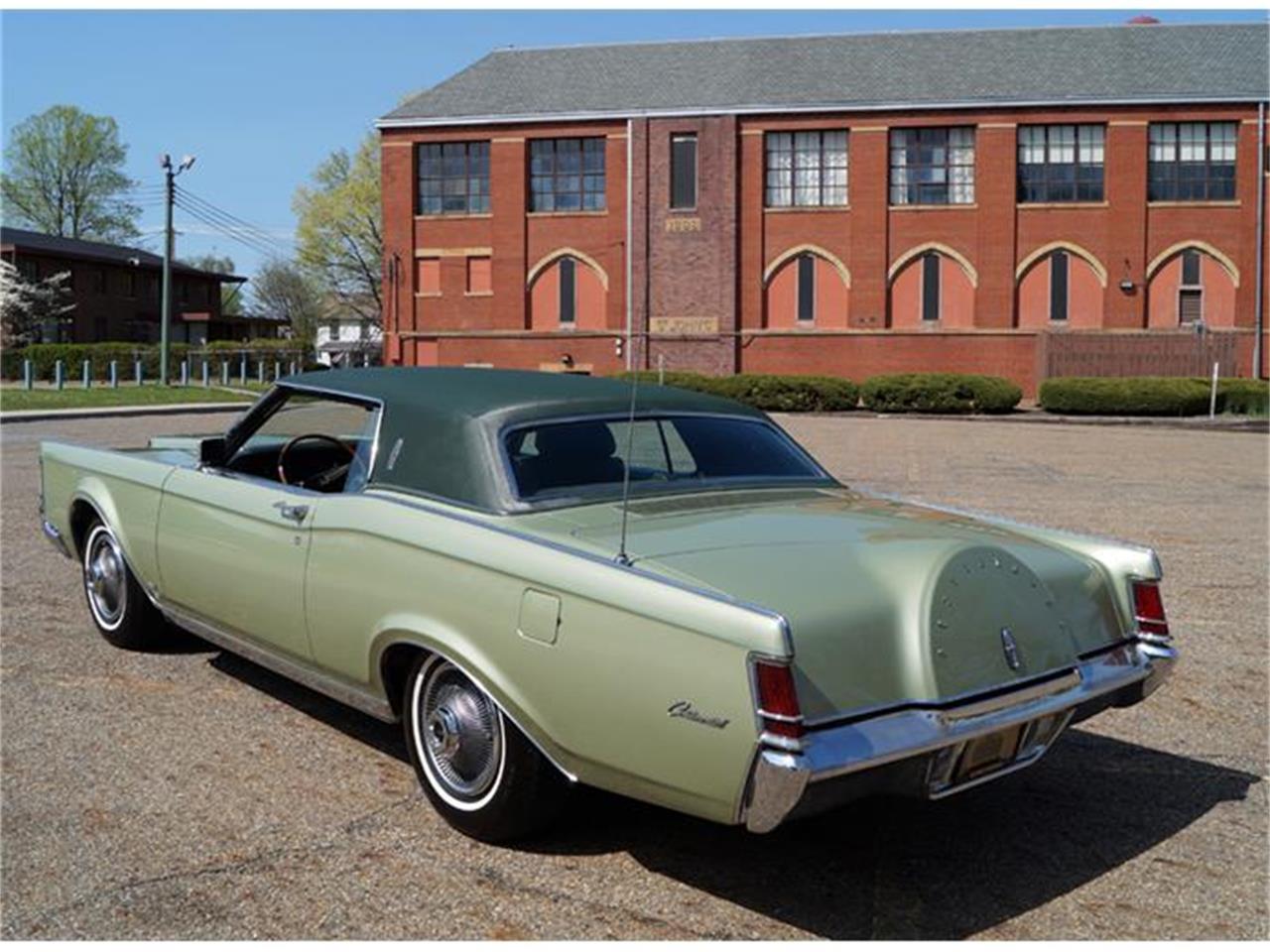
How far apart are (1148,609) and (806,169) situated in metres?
43.1

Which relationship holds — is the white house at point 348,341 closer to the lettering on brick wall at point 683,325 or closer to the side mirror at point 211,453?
the lettering on brick wall at point 683,325

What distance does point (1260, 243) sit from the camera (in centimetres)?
4350

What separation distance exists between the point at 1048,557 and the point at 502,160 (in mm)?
45001

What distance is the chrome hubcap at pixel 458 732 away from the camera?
166 inches

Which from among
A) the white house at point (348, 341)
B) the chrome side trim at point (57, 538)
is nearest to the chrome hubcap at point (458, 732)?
the chrome side trim at point (57, 538)

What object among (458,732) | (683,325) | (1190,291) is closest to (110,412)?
(683,325)

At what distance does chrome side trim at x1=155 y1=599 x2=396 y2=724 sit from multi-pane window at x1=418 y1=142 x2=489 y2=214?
43.4 meters

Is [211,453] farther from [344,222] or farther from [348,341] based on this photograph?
[348,341]

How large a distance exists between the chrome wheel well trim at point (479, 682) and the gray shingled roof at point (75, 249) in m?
67.8

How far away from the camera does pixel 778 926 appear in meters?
3.70

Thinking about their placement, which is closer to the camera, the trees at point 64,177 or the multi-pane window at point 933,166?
the multi-pane window at point 933,166

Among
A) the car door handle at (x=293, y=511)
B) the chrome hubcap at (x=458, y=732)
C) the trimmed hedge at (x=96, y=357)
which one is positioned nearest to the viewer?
the chrome hubcap at (x=458, y=732)

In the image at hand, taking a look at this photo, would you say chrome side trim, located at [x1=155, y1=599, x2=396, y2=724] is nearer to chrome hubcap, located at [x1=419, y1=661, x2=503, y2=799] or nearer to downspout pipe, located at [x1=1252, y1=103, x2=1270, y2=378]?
chrome hubcap, located at [x1=419, y1=661, x2=503, y2=799]

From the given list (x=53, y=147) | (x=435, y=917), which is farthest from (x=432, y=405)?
(x=53, y=147)
